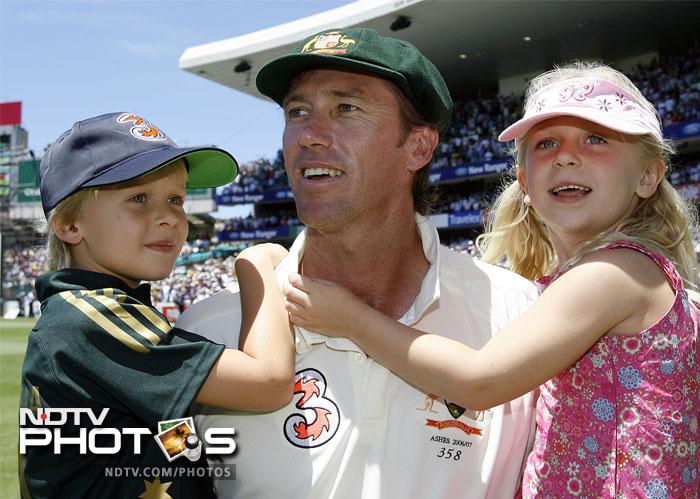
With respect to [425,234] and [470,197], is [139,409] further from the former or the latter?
[470,197]

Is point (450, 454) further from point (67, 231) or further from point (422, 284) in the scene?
point (67, 231)

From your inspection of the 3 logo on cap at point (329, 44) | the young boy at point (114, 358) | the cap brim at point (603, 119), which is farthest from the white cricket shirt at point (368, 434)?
the 3 logo on cap at point (329, 44)

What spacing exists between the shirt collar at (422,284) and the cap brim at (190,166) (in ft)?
1.50

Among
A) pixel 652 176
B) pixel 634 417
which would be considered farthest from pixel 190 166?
pixel 634 417

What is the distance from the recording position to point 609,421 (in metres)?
1.96

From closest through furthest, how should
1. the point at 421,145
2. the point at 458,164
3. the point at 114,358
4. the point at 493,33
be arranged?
the point at 114,358, the point at 421,145, the point at 493,33, the point at 458,164

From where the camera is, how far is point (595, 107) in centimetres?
214

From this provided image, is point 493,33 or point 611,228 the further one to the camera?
point 493,33

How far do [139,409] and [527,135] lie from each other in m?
1.46

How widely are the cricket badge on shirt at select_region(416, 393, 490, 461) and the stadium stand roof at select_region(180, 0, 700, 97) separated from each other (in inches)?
1023

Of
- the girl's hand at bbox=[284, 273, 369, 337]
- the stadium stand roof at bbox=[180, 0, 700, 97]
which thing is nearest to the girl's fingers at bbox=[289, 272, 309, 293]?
the girl's hand at bbox=[284, 273, 369, 337]

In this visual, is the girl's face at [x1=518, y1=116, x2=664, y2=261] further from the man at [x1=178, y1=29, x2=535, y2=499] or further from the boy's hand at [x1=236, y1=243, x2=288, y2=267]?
the boy's hand at [x1=236, y1=243, x2=288, y2=267]

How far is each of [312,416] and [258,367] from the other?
8.8 inches

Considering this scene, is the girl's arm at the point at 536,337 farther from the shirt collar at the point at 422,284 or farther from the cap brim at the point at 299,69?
the cap brim at the point at 299,69
